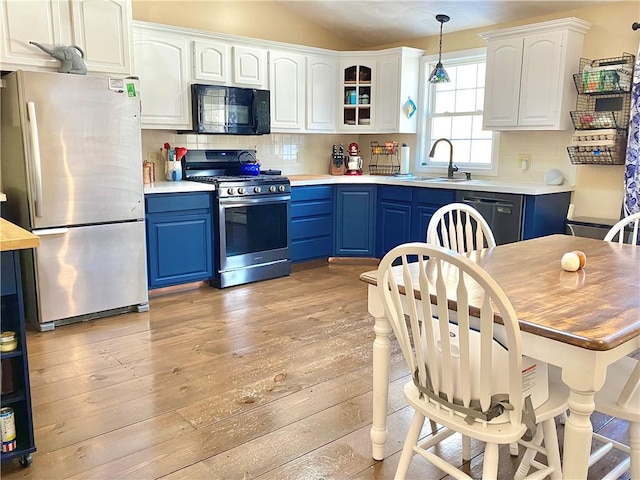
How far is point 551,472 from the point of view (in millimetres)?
1668

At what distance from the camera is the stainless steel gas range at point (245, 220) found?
4238 millimetres

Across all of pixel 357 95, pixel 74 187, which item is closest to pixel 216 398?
pixel 74 187

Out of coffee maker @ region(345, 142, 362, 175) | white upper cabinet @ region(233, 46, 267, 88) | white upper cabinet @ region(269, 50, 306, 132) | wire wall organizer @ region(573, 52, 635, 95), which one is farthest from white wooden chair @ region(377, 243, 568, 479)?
coffee maker @ region(345, 142, 362, 175)

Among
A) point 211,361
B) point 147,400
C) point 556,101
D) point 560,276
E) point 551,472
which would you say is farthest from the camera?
point 556,101

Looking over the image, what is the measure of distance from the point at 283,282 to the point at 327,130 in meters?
1.69

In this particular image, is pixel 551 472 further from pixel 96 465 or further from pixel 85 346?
pixel 85 346

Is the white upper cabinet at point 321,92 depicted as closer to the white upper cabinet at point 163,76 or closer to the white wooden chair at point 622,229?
the white upper cabinet at point 163,76

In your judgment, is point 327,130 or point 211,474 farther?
point 327,130

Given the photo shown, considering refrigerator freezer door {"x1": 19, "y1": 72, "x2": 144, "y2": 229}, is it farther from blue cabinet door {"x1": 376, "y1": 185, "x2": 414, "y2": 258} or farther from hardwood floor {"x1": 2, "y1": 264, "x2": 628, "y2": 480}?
blue cabinet door {"x1": 376, "y1": 185, "x2": 414, "y2": 258}

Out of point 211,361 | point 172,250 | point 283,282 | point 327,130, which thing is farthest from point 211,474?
point 327,130

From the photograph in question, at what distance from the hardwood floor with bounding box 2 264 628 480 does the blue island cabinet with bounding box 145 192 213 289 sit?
32 cm

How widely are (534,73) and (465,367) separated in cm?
333

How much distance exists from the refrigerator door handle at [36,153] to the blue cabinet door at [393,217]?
2.90 meters

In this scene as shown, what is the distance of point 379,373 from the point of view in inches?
76.4
